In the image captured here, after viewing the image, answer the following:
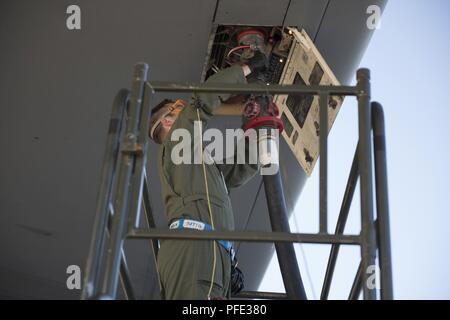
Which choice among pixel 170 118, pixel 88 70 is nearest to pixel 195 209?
pixel 170 118

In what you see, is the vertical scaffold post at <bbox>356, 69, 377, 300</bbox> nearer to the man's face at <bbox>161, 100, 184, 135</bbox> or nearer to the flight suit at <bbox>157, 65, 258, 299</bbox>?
the flight suit at <bbox>157, 65, 258, 299</bbox>

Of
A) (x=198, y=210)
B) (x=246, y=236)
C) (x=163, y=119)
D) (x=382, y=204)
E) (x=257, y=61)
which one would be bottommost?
(x=246, y=236)

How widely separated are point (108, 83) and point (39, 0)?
1.89 feet

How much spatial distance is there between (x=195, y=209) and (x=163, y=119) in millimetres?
779

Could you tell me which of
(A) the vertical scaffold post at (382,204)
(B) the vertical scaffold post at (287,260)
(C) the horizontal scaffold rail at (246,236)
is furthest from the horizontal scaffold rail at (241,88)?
(B) the vertical scaffold post at (287,260)

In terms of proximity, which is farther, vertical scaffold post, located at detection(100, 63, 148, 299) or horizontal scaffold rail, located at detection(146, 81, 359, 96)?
horizontal scaffold rail, located at detection(146, 81, 359, 96)

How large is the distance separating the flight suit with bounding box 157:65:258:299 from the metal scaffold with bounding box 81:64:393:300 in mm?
348

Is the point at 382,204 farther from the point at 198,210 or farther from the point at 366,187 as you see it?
the point at 198,210

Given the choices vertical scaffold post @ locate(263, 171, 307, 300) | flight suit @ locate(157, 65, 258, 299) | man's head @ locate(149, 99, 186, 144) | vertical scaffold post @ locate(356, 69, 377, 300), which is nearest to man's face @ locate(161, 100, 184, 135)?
man's head @ locate(149, 99, 186, 144)

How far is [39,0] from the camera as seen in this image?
3498 millimetres

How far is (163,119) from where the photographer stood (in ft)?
11.6

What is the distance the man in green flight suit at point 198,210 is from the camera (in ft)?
8.79

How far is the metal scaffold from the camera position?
195 centimetres
